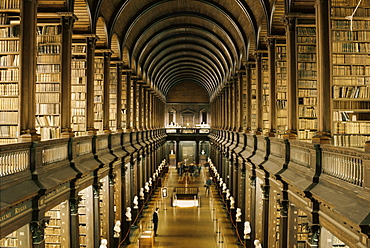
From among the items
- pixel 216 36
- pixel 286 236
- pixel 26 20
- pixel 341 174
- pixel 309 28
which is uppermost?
pixel 216 36

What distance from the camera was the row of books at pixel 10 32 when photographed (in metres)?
6.72

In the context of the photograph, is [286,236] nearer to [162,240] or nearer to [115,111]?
[162,240]

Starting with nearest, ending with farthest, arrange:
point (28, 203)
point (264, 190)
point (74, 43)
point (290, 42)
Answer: point (28, 203) → point (290, 42) → point (264, 190) → point (74, 43)

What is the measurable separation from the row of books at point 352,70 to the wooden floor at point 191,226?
7150mm

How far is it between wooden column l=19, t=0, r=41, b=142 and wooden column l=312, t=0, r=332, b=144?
4771mm

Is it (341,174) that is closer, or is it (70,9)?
(341,174)

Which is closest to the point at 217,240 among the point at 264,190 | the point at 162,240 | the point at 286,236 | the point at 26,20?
the point at 162,240

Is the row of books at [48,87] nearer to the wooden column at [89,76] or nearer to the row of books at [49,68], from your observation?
the row of books at [49,68]

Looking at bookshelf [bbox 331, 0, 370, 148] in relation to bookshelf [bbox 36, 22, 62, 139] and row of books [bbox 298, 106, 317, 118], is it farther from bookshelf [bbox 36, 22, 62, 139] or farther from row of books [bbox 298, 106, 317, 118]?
bookshelf [bbox 36, 22, 62, 139]

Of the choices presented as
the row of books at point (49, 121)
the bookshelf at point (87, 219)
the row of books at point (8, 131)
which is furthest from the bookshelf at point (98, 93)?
the row of books at point (8, 131)

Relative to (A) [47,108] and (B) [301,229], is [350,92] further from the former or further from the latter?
(A) [47,108]

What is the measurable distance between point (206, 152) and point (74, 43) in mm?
30055

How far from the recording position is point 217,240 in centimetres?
1240

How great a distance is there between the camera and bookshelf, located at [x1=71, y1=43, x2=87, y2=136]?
10180 millimetres
